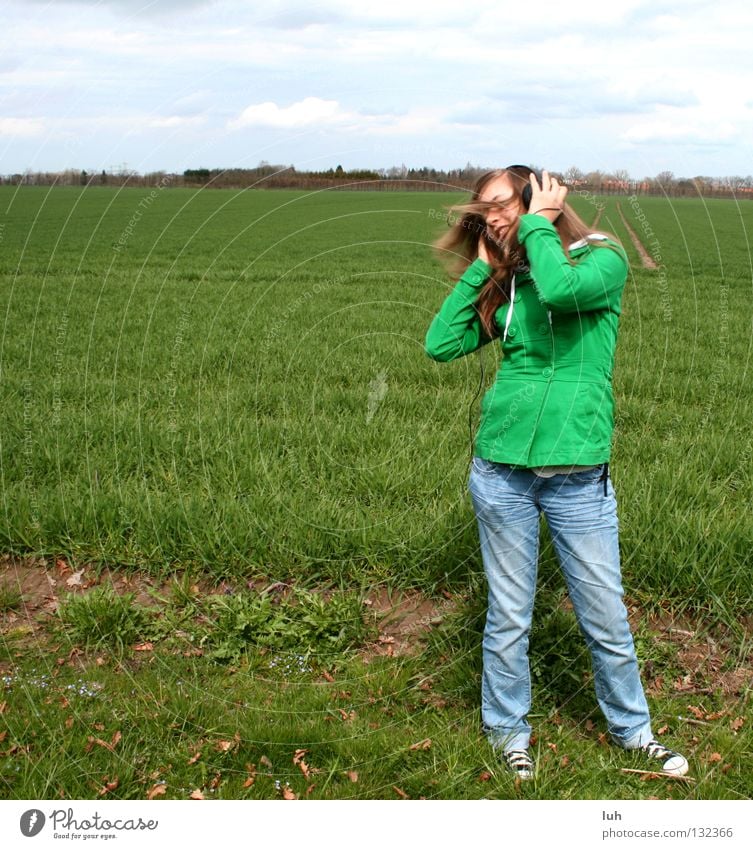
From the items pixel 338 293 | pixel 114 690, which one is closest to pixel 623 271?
pixel 114 690

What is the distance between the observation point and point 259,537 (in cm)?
473

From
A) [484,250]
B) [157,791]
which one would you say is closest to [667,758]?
[157,791]

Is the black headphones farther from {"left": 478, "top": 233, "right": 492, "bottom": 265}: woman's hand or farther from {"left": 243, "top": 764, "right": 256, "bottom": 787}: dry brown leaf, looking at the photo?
{"left": 243, "top": 764, "right": 256, "bottom": 787}: dry brown leaf

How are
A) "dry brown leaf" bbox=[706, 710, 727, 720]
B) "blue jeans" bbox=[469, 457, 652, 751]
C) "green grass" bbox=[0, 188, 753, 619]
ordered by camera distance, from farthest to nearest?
"green grass" bbox=[0, 188, 753, 619] < "dry brown leaf" bbox=[706, 710, 727, 720] < "blue jeans" bbox=[469, 457, 652, 751]

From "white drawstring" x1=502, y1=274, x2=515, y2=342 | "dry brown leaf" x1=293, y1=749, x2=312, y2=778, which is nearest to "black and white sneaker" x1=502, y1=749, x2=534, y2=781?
"dry brown leaf" x1=293, y1=749, x2=312, y2=778

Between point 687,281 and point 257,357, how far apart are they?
1308 centimetres

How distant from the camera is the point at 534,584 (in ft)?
11.2

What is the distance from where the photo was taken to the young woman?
123 inches

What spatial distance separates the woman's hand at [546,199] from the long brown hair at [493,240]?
55mm
